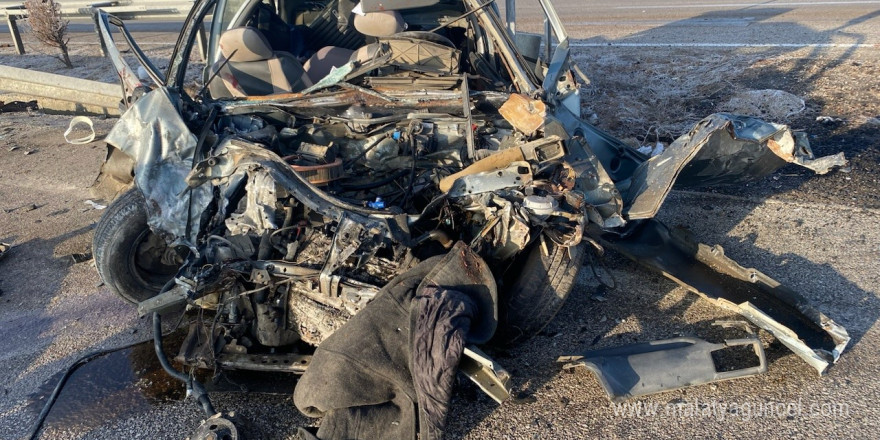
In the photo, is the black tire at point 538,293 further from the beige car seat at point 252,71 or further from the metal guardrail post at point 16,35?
the metal guardrail post at point 16,35

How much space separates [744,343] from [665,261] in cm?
90

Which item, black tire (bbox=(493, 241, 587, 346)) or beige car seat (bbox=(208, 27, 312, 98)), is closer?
black tire (bbox=(493, 241, 587, 346))

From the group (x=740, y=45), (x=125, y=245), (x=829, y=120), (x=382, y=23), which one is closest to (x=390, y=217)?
(x=125, y=245)

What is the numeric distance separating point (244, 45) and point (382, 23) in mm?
1028

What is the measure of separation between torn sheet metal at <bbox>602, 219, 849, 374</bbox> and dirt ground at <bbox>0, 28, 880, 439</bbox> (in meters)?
0.13

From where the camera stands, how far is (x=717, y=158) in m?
4.02

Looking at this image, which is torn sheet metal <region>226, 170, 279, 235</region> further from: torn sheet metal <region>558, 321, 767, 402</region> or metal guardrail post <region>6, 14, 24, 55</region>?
metal guardrail post <region>6, 14, 24, 55</region>

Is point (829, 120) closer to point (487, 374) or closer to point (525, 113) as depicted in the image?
point (525, 113)

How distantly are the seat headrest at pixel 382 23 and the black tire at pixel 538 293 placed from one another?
6.87 feet

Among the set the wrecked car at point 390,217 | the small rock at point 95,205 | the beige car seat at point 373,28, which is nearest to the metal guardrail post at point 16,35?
the small rock at point 95,205

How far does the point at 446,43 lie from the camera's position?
4.31 meters

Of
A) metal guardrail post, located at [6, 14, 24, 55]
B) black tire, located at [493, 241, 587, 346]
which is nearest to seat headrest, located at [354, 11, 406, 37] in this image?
black tire, located at [493, 241, 587, 346]

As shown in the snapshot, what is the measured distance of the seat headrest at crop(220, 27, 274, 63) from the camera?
14.6ft

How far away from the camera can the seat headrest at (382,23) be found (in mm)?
4391
